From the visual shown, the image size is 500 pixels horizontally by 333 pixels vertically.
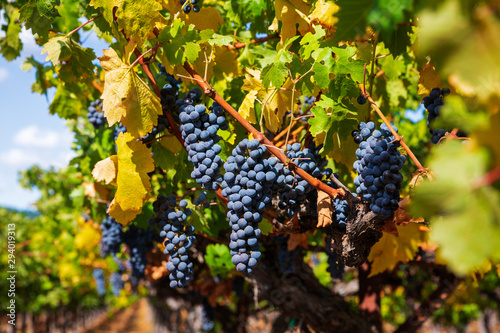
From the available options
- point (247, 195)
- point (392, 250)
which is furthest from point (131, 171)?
point (392, 250)

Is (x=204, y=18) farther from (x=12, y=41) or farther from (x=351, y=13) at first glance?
(x=12, y=41)

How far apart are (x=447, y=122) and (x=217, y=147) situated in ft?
4.04

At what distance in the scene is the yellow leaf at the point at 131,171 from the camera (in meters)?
2.06

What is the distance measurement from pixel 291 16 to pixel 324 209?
1.13 metres

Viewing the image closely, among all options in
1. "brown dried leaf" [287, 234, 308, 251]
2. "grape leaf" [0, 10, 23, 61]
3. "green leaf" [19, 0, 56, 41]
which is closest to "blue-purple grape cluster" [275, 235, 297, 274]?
"brown dried leaf" [287, 234, 308, 251]

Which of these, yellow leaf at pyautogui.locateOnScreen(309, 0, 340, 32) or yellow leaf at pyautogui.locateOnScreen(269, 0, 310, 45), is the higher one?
yellow leaf at pyautogui.locateOnScreen(269, 0, 310, 45)

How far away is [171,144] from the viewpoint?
2.28 meters

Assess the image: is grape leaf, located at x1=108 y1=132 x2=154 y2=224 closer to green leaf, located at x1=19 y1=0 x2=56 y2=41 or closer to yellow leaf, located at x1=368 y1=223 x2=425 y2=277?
green leaf, located at x1=19 y1=0 x2=56 y2=41

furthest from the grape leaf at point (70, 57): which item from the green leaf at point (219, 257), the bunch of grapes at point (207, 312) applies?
the bunch of grapes at point (207, 312)

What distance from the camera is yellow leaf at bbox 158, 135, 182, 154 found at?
227cm

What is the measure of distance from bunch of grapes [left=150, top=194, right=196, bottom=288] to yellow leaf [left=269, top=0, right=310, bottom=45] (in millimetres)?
1169

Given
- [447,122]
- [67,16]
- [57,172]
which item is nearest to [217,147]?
[447,122]

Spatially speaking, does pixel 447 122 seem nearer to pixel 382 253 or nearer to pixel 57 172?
pixel 382 253

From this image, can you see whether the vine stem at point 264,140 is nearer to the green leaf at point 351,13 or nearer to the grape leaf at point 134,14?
the grape leaf at point 134,14
